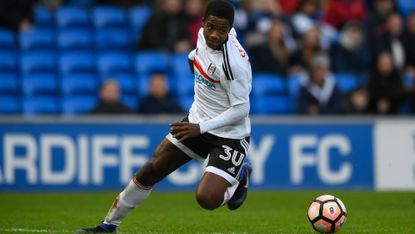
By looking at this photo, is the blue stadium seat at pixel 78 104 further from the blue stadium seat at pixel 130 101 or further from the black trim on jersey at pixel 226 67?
the black trim on jersey at pixel 226 67

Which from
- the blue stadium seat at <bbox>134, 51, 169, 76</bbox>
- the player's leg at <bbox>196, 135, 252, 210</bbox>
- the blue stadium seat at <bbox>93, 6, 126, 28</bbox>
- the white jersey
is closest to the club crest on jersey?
the white jersey

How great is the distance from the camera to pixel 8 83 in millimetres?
16750

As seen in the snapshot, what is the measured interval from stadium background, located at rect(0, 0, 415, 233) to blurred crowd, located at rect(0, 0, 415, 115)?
0.07 m

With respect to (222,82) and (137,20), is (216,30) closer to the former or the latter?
(222,82)

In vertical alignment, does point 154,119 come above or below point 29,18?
below

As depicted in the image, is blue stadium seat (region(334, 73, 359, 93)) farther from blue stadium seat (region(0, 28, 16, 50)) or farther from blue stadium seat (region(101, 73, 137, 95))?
blue stadium seat (region(0, 28, 16, 50))

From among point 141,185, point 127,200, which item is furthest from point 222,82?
point 127,200

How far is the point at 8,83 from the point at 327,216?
986cm

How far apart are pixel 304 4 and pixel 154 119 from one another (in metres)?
5.22

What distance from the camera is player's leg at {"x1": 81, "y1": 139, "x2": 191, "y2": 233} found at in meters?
8.31

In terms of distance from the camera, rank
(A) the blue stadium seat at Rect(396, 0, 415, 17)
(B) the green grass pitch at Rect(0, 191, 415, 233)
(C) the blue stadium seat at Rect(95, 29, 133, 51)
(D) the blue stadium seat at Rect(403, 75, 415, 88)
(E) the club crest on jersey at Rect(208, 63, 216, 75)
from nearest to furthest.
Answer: (E) the club crest on jersey at Rect(208, 63, 216, 75) < (B) the green grass pitch at Rect(0, 191, 415, 233) < (C) the blue stadium seat at Rect(95, 29, 133, 51) < (D) the blue stadium seat at Rect(403, 75, 415, 88) < (A) the blue stadium seat at Rect(396, 0, 415, 17)

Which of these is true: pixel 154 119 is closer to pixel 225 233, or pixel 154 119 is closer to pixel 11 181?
pixel 11 181

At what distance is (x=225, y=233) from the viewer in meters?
8.72

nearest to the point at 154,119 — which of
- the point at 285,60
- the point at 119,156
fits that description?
the point at 119,156
